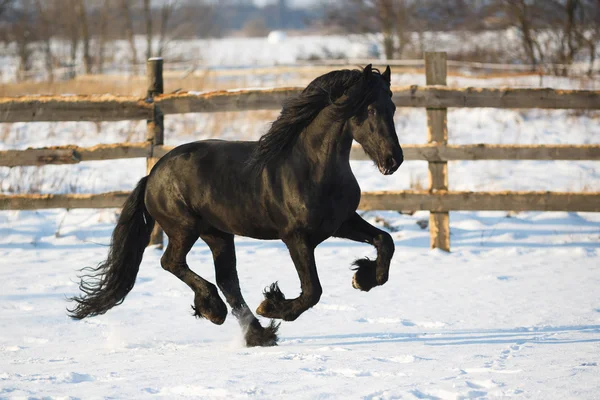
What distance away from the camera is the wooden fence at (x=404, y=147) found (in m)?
7.41

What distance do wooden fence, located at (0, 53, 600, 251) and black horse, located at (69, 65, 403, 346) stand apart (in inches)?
103

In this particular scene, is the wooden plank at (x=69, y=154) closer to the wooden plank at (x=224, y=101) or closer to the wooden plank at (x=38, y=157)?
the wooden plank at (x=38, y=157)

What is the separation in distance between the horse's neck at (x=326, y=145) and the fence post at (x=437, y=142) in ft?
11.1

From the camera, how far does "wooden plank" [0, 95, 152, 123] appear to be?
24.5 ft

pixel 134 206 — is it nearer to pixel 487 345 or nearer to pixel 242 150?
pixel 242 150

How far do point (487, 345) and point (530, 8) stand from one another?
810 inches

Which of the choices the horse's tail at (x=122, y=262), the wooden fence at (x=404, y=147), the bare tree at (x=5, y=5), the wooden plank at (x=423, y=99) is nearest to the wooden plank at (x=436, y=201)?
the wooden fence at (x=404, y=147)

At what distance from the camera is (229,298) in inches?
192

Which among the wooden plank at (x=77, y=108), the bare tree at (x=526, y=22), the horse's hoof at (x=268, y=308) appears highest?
the bare tree at (x=526, y=22)

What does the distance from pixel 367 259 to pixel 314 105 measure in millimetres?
895

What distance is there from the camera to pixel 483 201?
24.4ft

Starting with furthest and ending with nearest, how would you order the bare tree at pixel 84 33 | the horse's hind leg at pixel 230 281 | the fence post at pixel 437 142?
the bare tree at pixel 84 33 → the fence post at pixel 437 142 → the horse's hind leg at pixel 230 281

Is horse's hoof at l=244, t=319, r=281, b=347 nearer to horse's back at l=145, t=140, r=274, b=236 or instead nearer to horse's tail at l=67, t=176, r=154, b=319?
horse's back at l=145, t=140, r=274, b=236

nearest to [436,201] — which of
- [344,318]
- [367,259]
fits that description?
[344,318]
